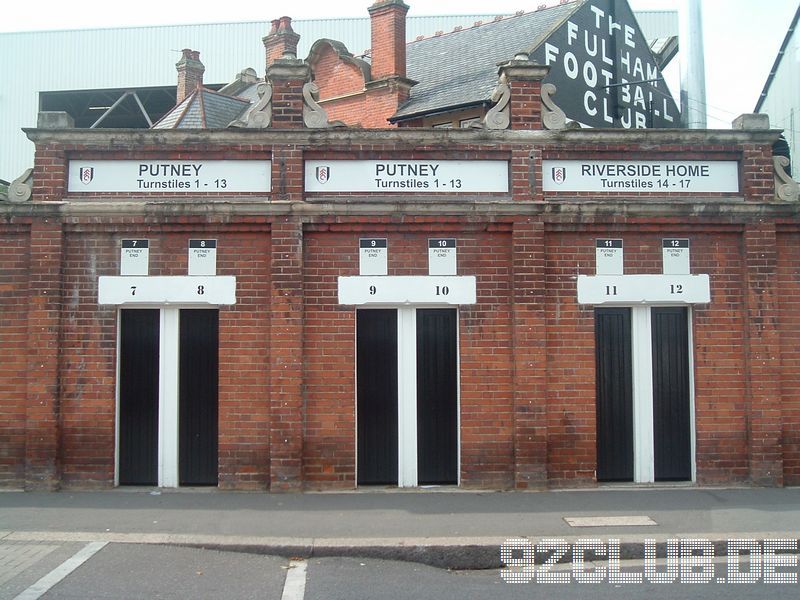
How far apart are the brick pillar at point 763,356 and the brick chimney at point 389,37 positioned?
11.8 meters

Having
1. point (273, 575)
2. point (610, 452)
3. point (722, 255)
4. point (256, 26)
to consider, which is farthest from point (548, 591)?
point (256, 26)

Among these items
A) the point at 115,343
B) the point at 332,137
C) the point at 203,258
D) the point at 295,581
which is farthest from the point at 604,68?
the point at 295,581

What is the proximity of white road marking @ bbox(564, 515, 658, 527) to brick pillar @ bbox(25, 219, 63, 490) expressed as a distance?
6.21 meters

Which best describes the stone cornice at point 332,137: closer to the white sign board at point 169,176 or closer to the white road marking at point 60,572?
the white sign board at point 169,176

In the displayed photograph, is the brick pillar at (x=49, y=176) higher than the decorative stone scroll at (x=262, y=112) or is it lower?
lower

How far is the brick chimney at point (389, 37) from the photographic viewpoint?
19.5 m

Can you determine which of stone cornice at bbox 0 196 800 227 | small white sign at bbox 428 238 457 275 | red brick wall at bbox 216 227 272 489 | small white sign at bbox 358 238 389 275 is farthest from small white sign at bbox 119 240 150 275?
small white sign at bbox 428 238 457 275

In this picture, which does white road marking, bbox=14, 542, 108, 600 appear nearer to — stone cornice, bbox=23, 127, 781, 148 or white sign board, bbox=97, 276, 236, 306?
white sign board, bbox=97, 276, 236, 306

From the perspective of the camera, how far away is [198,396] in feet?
32.4

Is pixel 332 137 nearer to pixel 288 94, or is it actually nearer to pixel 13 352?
pixel 288 94

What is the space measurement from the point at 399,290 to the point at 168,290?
114 inches

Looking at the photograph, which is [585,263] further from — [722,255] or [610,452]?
[610,452]

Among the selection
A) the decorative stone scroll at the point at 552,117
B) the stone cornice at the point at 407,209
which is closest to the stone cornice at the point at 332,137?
the decorative stone scroll at the point at 552,117

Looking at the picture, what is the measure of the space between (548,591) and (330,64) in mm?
17931
